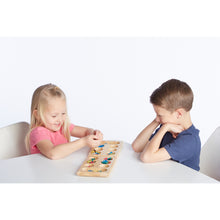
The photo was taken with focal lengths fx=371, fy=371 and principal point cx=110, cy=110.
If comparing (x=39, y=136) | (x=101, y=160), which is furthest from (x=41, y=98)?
(x=101, y=160)

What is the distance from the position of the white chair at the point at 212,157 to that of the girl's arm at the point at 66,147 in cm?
69

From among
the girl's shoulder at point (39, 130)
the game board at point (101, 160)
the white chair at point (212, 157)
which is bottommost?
the white chair at point (212, 157)

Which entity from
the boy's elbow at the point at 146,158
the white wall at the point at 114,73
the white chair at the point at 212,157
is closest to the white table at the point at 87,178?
the boy's elbow at the point at 146,158

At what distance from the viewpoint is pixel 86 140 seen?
198 cm

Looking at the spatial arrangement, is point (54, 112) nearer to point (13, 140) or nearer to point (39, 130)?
point (39, 130)

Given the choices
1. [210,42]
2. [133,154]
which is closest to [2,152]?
[133,154]

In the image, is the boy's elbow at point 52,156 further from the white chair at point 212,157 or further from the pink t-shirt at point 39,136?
the white chair at point 212,157

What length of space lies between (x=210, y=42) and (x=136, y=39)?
3.08 ft

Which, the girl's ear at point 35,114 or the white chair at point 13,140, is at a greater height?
the girl's ear at point 35,114

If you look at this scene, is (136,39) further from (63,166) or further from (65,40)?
(63,166)

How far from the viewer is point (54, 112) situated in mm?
2178

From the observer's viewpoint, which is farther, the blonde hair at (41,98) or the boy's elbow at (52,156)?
the blonde hair at (41,98)

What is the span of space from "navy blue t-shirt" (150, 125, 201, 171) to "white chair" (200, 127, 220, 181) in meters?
0.19

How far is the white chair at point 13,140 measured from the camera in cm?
245
